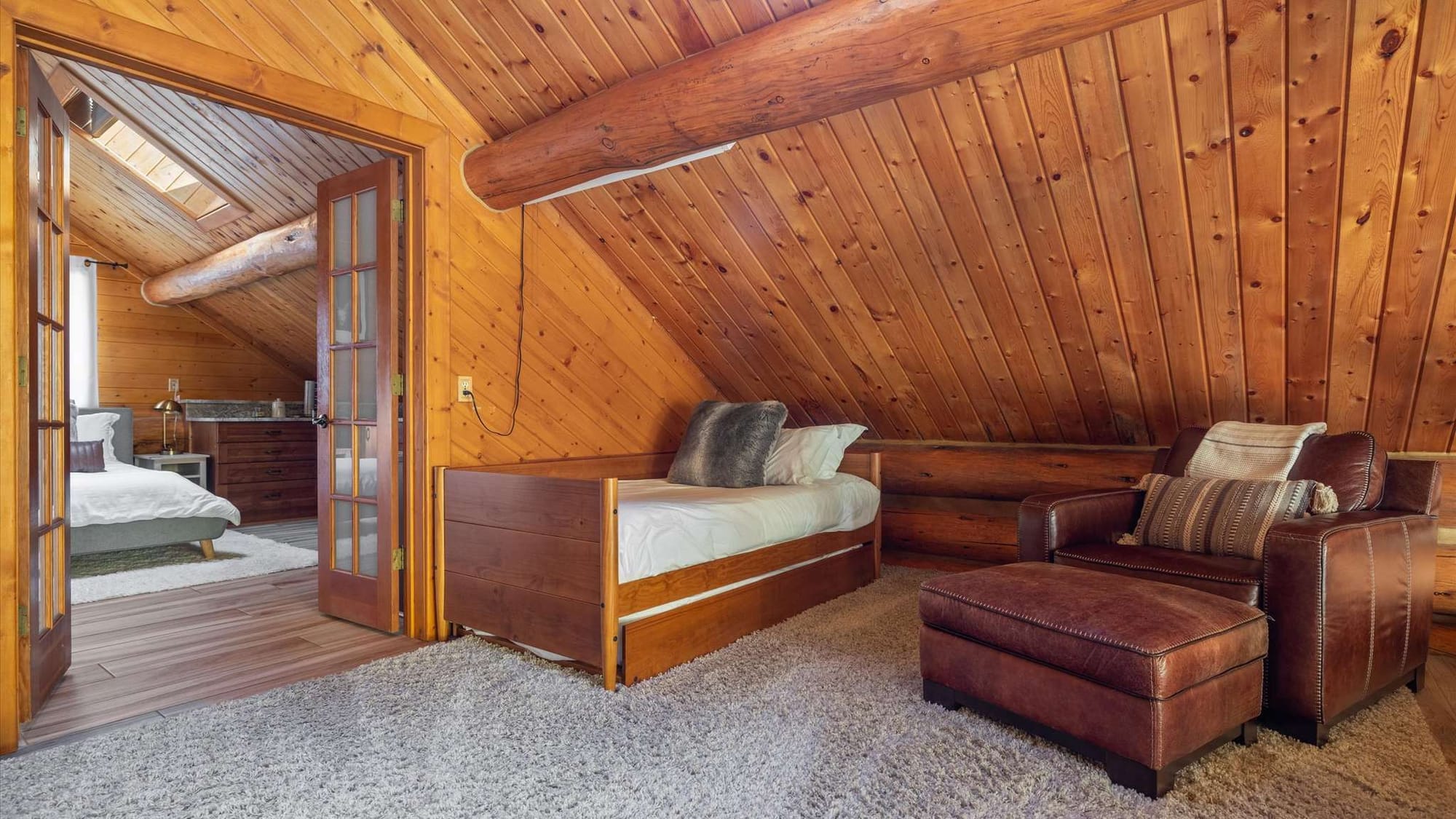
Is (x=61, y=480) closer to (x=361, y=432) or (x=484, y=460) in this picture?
(x=361, y=432)

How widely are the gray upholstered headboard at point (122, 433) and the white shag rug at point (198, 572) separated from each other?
1.52 metres

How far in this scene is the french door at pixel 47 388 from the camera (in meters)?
2.19

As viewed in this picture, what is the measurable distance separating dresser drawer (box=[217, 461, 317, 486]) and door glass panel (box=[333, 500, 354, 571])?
3254mm

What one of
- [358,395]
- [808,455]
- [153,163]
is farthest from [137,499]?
[808,455]

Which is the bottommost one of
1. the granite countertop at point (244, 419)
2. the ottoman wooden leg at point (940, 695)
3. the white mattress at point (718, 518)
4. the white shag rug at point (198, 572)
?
the white shag rug at point (198, 572)

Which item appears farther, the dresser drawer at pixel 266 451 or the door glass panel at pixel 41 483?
the dresser drawer at pixel 266 451

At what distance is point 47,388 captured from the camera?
2.37m

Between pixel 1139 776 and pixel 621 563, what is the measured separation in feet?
4.79

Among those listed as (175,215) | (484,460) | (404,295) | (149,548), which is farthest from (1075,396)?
(175,215)

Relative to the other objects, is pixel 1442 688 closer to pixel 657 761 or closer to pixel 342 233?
pixel 657 761

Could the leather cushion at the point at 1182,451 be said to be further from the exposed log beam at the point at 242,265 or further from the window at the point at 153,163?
the window at the point at 153,163

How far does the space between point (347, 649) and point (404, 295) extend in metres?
1.33

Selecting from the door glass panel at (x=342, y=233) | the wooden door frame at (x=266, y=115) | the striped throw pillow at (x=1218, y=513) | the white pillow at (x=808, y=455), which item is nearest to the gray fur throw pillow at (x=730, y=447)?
the white pillow at (x=808, y=455)

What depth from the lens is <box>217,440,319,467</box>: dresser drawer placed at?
592 cm
